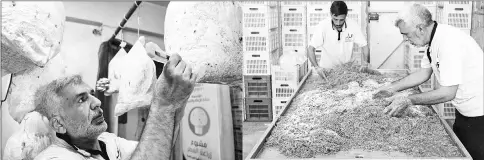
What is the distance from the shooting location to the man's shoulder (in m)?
1.73

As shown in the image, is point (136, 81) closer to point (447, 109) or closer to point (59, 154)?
point (59, 154)

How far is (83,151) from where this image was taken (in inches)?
73.1

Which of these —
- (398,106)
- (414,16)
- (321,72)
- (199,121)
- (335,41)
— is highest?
(414,16)

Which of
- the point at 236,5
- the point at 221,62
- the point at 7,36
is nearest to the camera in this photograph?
the point at 7,36

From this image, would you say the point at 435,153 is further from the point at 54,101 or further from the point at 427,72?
the point at 54,101

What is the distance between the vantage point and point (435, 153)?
6.92 ft

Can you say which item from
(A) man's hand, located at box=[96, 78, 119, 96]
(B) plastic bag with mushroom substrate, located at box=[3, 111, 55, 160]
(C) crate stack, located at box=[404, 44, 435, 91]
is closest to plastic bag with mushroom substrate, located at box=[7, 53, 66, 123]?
(B) plastic bag with mushroom substrate, located at box=[3, 111, 55, 160]

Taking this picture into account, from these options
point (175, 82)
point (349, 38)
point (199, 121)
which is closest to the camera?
point (175, 82)

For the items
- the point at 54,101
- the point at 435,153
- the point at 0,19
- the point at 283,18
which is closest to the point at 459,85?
the point at 435,153

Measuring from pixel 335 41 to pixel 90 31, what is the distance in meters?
2.13

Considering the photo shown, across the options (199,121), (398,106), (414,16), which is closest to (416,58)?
(414,16)

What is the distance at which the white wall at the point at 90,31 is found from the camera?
2221mm

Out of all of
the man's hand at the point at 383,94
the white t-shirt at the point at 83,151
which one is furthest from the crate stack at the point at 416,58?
the white t-shirt at the point at 83,151

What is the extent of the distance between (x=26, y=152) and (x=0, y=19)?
547mm
